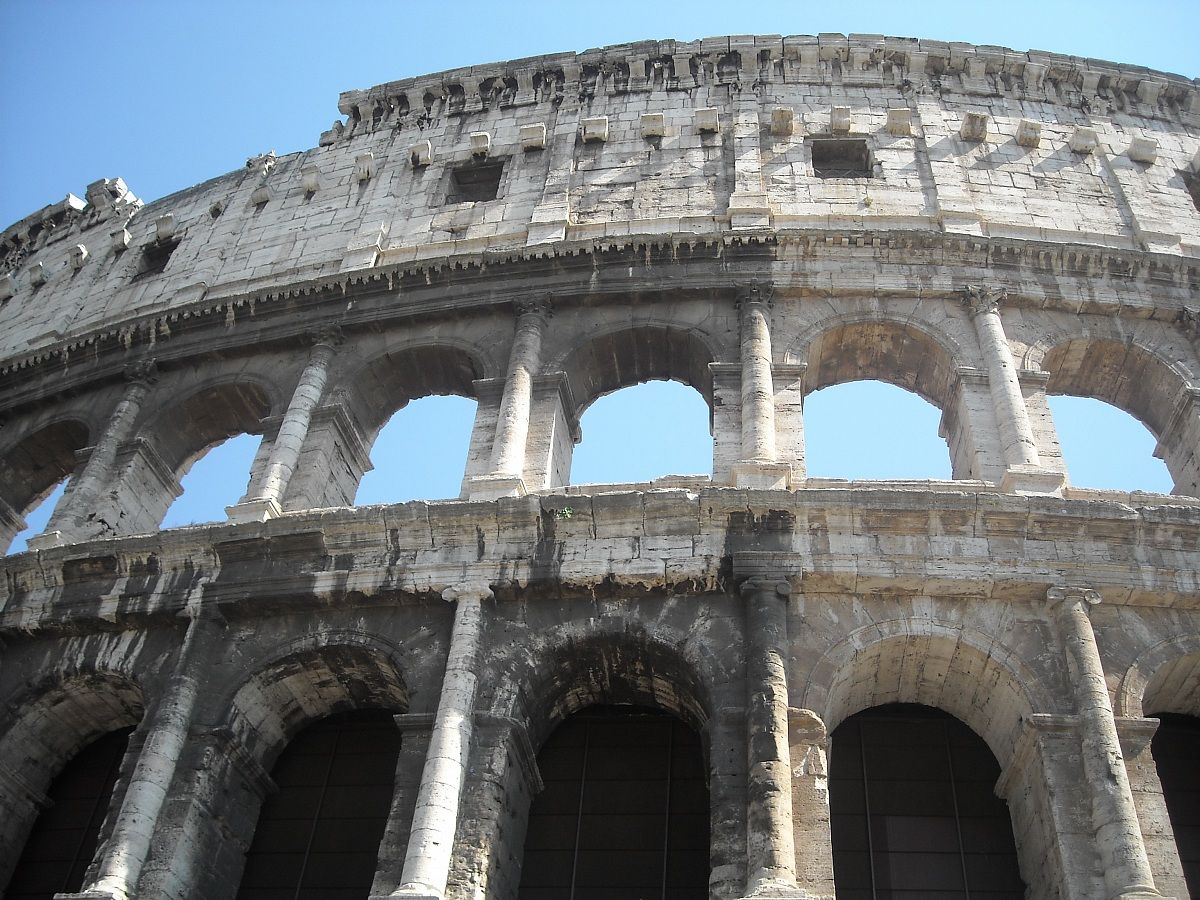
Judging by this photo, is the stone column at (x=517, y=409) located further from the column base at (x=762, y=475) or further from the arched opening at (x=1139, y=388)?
the arched opening at (x=1139, y=388)

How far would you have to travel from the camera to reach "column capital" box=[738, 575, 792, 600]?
1123 centimetres

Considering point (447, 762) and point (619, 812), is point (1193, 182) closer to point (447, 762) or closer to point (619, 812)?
point (619, 812)

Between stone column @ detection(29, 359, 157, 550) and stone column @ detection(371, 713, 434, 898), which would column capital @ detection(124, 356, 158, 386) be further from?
stone column @ detection(371, 713, 434, 898)

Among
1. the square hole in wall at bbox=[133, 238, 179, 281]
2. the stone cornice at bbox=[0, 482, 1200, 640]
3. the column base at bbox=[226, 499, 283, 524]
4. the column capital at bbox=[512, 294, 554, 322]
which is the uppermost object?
the square hole in wall at bbox=[133, 238, 179, 281]

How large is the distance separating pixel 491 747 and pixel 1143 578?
6.23 m

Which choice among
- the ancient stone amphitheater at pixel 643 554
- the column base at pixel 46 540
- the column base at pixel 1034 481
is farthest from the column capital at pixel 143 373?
the column base at pixel 1034 481

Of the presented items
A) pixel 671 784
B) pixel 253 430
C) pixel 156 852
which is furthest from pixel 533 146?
pixel 156 852

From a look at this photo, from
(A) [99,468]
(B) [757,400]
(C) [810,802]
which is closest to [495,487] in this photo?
(B) [757,400]

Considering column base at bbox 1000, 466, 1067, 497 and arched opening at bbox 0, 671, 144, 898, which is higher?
column base at bbox 1000, 466, 1067, 497

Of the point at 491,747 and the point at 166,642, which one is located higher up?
the point at 166,642

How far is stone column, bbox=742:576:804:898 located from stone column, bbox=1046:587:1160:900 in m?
2.43

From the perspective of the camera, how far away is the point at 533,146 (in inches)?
731

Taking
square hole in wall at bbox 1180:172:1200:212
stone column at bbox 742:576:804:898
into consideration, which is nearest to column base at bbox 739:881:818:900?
stone column at bbox 742:576:804:898

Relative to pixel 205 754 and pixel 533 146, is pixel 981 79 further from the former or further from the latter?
pixel 205 754
